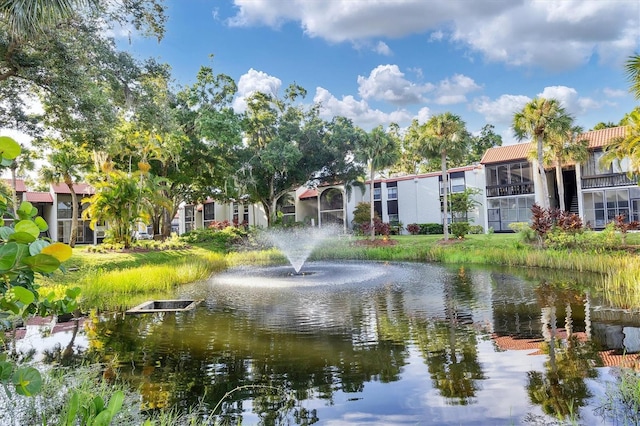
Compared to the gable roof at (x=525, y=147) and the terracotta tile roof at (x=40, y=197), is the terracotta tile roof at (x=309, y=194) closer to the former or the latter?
the gable roof at (x=525, y=147)

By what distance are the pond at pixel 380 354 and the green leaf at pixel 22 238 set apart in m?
3.66

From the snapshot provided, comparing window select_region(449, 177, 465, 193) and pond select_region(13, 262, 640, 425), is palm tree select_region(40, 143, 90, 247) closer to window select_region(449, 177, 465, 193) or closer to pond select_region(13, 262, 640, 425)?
pond select_region(13, 262, 640, 425)

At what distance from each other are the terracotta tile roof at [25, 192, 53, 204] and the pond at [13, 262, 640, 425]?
1205 inches

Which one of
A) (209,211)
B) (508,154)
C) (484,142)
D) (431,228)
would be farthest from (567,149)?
(209,211)

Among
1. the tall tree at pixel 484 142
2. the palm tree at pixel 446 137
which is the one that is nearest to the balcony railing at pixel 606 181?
the palm tree at pixel 446 137

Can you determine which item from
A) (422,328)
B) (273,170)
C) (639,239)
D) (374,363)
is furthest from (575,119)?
(374,363)

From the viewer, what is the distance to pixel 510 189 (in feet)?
112

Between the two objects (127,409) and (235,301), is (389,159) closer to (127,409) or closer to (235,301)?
(235,301)

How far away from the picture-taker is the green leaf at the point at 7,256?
1.64 m

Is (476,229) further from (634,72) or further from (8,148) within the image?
(8,148)

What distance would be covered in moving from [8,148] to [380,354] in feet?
20.1

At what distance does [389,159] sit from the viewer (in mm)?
30172

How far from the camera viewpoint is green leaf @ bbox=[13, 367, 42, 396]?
1897 mm

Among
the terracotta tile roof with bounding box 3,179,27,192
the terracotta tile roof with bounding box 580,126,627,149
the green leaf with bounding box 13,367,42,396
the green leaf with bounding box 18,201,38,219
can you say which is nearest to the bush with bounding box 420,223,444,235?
the terracotta tile roof with bounding box 580,126,627,149
